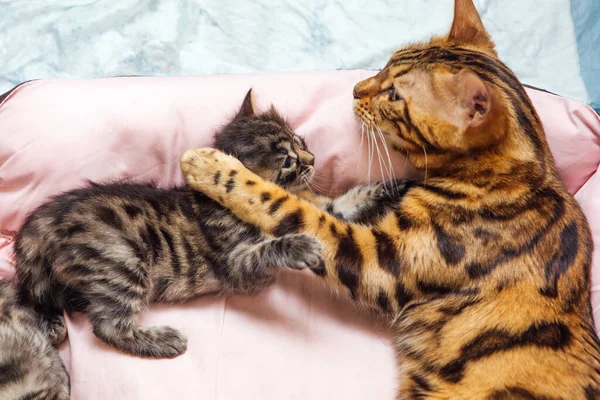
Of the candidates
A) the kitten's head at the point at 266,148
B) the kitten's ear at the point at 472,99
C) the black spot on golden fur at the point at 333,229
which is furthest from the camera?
the kitten's head at the point at 266,148

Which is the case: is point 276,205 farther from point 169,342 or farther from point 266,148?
point 169,342

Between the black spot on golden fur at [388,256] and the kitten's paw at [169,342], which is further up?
the black spot on golden fur at [388,256]

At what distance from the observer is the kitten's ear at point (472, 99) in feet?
5.59

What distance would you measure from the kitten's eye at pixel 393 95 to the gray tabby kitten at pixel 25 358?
56.7 inches

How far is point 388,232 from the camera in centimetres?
192

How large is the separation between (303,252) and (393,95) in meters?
0.64

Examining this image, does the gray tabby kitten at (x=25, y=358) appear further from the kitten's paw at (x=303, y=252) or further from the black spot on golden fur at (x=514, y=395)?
the black spot on golden fur at (x=514, y=395)

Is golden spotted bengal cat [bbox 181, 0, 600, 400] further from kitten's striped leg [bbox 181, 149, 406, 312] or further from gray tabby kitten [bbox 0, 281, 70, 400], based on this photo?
gray tabby kitten [bbox 0, 281, 70, 400]

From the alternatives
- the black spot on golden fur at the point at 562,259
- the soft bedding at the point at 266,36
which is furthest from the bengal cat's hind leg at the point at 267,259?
the soft bedding at the point at 266,36

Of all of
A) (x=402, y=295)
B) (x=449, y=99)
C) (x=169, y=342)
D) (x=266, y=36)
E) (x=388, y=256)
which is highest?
(x=449, y=99)

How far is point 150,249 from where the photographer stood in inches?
78.0

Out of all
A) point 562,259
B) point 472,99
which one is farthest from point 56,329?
point 562,259

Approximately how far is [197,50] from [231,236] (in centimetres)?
144

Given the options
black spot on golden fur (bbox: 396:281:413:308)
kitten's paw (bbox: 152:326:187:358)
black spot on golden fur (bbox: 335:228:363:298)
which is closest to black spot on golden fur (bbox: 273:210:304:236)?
black spot on golden fur (bbox: 335:228:363:298)
